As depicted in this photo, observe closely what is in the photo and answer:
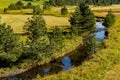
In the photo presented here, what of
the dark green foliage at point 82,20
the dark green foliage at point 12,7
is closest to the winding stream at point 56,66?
the dark green foliage at point 82,20

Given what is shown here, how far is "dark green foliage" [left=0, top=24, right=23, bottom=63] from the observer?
59.9 meters

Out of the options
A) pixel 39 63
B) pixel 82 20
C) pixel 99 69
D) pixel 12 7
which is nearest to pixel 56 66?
pixel 39 63

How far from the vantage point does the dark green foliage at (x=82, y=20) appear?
94.8m

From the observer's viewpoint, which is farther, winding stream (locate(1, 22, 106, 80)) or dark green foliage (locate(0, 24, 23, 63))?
dark green foliage (locate(0, 24, 23, 63))

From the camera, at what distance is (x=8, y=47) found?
6231 centimetres

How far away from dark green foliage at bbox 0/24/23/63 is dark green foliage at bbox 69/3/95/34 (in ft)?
112

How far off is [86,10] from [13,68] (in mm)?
45164

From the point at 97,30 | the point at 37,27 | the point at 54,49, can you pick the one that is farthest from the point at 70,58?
the point at 97,30

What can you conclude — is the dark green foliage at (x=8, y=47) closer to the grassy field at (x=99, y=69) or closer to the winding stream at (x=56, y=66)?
the winding stream at (x=56, y=66)

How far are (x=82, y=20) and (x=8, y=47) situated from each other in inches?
1582

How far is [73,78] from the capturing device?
5078 centimetres

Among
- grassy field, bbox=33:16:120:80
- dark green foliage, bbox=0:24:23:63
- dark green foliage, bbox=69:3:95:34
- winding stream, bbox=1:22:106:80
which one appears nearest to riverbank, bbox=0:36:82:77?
winding stream, bbox=1:22:106:80

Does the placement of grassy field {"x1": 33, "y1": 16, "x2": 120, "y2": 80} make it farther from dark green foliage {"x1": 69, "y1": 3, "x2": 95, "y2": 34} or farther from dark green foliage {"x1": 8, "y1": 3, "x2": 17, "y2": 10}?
dark green foliage {"x1": 8, "y1": 3, "x2": 17, "y2": 10}

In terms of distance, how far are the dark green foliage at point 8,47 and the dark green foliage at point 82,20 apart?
34232 millimetres
